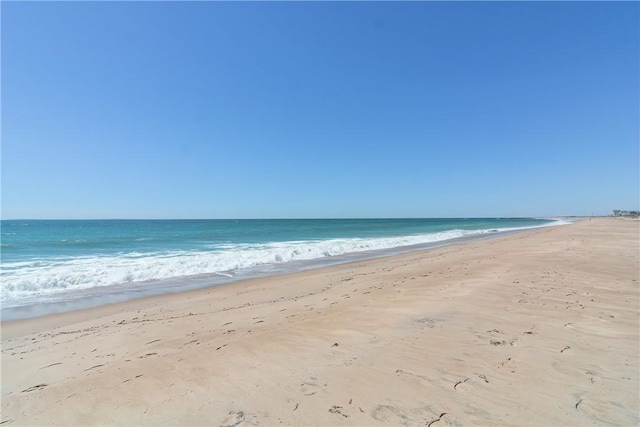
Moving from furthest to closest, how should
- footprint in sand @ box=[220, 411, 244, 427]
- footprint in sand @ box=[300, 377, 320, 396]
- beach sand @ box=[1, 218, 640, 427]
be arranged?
footprint in sand @ box=[300, 377, 320, 396] < beach sand @ box=[1, 218, 640, 427] < footprint in sand @ box=[220, 411, 244, 427]

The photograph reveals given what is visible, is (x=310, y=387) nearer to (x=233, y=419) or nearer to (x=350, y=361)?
(x=350, y=361)

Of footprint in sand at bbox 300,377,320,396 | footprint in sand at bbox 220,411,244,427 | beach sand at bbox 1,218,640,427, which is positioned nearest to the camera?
footprint in sand at bbox 220,411,244,427

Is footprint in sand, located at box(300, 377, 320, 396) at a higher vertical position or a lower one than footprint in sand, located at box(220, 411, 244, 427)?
higher

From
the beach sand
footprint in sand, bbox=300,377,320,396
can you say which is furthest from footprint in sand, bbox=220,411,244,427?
footprint in sand, bbox=300,377,320,396

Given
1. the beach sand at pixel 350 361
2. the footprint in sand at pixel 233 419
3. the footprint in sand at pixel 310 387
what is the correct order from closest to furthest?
the footprint in sand at pixel 233 419
the beach sand at pixel 350 361
the footprint in sand at pixel 310 387

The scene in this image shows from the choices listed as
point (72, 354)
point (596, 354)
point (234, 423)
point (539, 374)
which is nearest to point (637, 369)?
point (596, 354)

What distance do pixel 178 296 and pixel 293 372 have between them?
7558 millimetres

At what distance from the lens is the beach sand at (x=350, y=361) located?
3.09m

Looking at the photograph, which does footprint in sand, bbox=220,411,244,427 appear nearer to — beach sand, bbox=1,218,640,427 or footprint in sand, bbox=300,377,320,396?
beach sand, bbox=1,218,640,427

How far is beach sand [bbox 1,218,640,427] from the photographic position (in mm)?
3086

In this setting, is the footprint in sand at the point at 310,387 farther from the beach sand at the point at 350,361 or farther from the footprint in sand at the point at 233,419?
the footprint in sand at the point at 233,419

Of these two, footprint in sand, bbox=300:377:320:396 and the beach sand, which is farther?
footprint in sand, bbox=300:377:320:396

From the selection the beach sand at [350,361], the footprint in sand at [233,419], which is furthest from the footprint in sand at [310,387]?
the footprint in sand at [233,419]

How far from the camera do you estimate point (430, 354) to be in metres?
4.21
